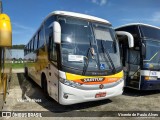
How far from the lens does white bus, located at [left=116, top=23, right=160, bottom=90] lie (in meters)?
9.03

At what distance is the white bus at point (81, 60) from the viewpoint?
257 inches

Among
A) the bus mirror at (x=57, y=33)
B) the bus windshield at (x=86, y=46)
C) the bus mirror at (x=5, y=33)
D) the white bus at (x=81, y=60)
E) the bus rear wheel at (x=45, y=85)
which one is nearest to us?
the bus mirror at (x=5, y=33)

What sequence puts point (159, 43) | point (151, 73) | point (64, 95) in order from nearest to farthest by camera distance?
1. point (64, 95)
2. point (151, 73)
3. point (159, 43)

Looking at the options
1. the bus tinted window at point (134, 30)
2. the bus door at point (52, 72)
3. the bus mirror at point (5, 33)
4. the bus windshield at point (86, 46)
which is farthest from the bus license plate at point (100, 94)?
the bus tinted window at point (134, 30)

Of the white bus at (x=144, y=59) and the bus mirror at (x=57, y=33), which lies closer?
the bus mirror at (x=57, y=33)

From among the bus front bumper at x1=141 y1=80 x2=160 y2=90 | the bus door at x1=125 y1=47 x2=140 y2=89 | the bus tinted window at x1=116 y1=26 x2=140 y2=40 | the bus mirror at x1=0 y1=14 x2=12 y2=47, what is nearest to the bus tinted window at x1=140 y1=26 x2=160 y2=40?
the bus tinted window at x1=116 y1=26 x2=140 y2=40

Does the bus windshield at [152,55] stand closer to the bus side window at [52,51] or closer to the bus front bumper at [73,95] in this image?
the bus front bumper at [73,95]

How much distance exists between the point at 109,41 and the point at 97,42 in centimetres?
63

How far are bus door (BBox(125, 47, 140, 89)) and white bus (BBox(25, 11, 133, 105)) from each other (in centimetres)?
198

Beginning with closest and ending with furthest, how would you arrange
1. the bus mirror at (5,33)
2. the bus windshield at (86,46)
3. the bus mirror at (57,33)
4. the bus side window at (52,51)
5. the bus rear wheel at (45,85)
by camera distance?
1. the bus mirror at (5,33)
2. the bus mirror at (57,33)
3. the bus windshield at (86,46)
4. the bus side window at (52,51)
5. the bus rear wheel at (45,85)

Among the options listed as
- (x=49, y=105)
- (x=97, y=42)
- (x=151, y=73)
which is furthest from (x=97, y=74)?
(x=151, y=73)

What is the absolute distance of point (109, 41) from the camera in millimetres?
7746

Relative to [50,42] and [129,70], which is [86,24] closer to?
[50,42]

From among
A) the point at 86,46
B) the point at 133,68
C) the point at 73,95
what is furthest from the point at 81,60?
the point at 133,68
